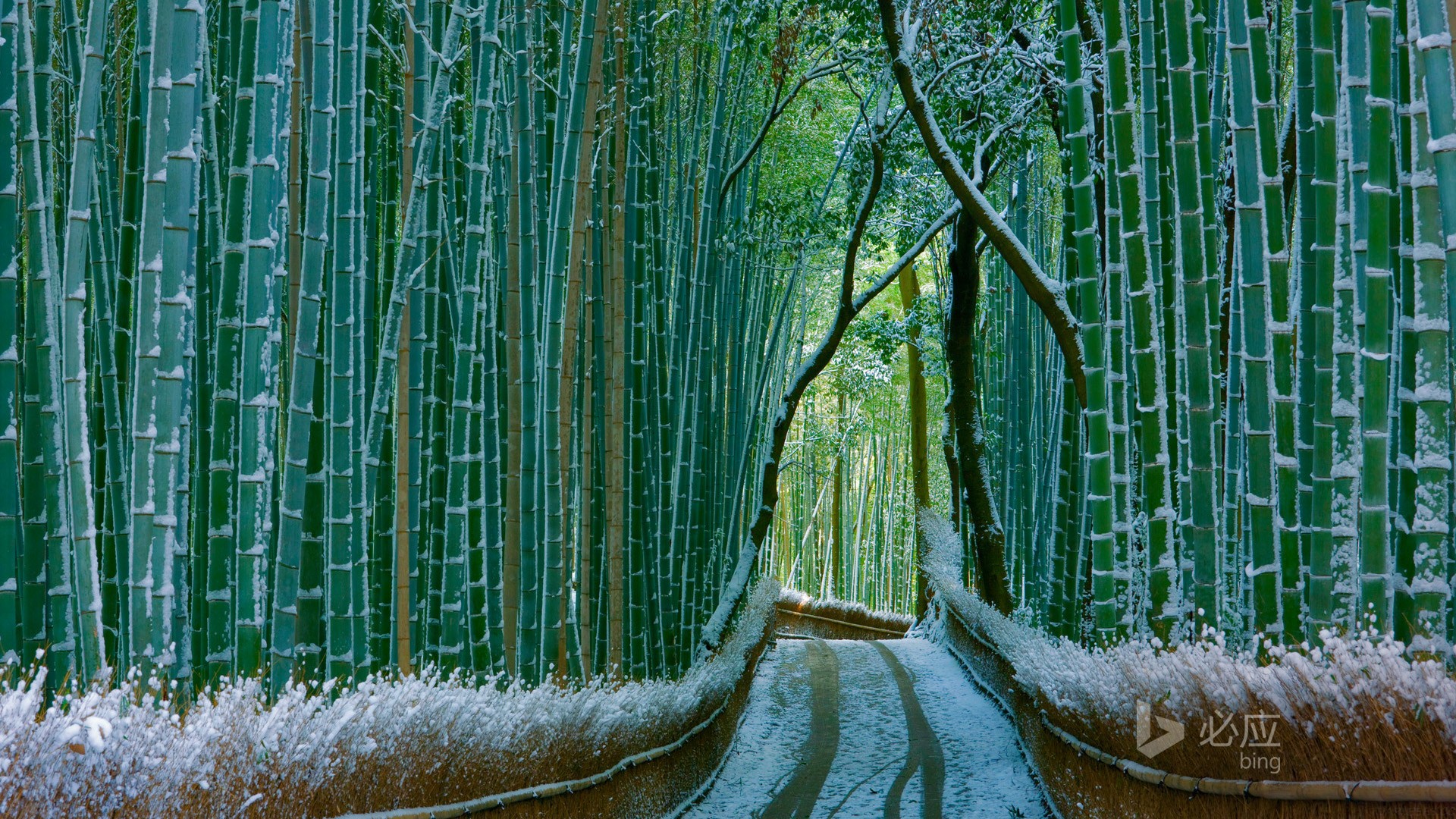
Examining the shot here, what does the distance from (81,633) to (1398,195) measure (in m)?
2.90

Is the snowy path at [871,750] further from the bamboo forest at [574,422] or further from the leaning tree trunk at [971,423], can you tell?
the leaning tree trunk at [971,423]

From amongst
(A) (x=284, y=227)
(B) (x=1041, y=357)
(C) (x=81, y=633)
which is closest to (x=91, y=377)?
(A) (x=284, y=227)

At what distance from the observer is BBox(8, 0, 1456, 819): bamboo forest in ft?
6.94

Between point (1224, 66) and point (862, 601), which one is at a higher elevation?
point (1224, 66)

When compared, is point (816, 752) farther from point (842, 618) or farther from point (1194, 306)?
point (842, 618)

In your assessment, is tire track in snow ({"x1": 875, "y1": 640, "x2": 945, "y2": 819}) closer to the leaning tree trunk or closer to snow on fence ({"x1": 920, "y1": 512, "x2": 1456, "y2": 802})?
the leaning tree trunk

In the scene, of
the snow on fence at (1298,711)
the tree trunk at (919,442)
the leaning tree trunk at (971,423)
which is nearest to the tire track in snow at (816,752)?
the leaning tree trunk at (971,423)

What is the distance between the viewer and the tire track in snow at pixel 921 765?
459 centimetres

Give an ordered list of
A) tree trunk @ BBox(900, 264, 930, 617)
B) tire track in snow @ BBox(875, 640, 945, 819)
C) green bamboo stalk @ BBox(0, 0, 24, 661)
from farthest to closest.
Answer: tree trunk @ BBox(900, 264, 930, 617) → tire track in snow @ BBox(875, 640, 945, 819) → green bamboo stalk @ BBox(0, 0, 24, 661)

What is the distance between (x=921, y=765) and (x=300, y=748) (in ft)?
12.8

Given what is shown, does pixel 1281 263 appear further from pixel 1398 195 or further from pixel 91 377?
pixel 91 377

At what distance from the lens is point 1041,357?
804cm

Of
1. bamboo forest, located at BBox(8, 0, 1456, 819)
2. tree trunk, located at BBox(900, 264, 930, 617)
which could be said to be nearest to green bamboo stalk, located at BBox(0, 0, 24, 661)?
bamboo forest, located at BBox(8, 0, 1456, 819)

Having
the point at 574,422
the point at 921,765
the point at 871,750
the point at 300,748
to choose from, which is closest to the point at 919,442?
the point at 871,750
